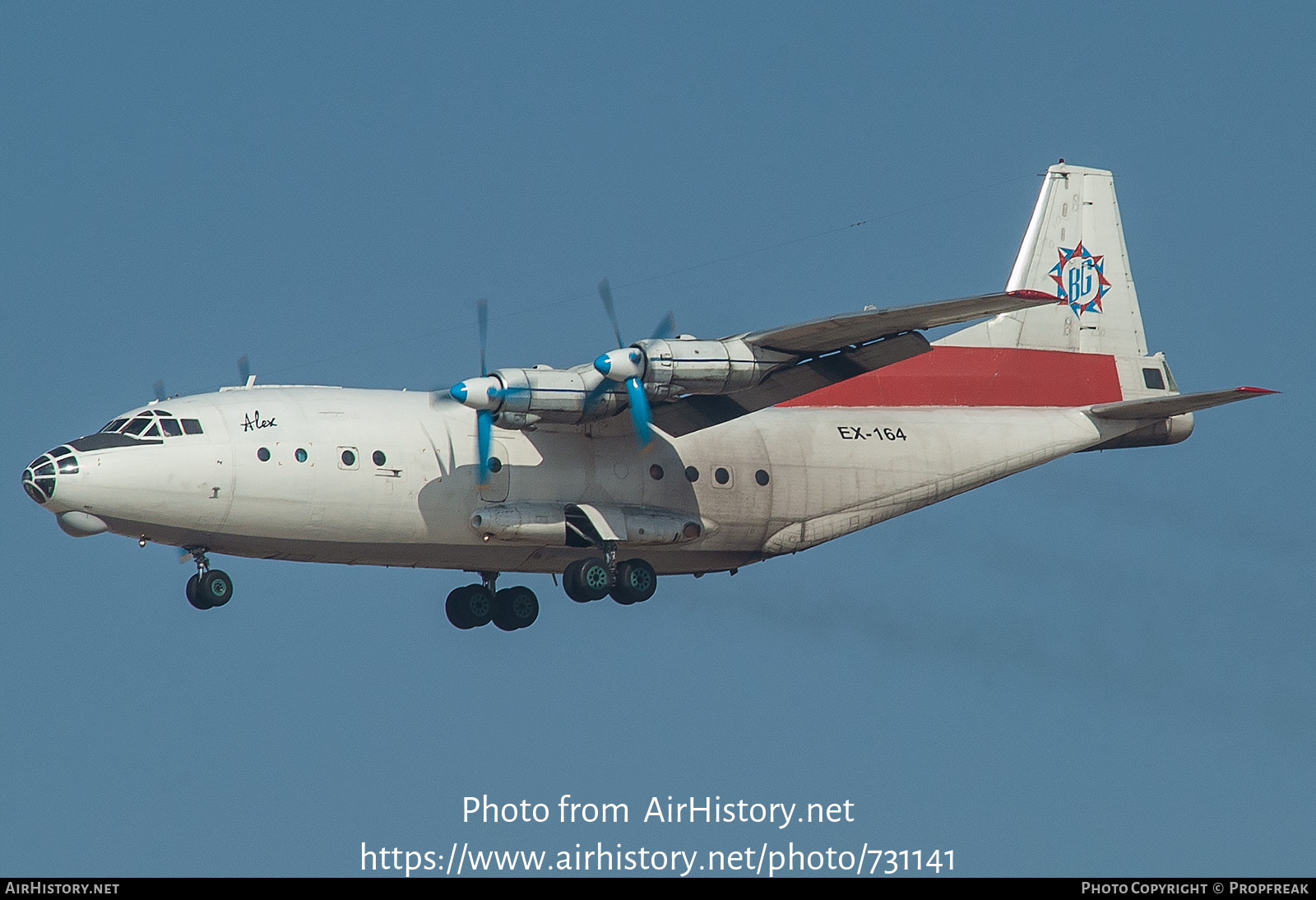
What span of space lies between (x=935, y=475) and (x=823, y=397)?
2.14 m

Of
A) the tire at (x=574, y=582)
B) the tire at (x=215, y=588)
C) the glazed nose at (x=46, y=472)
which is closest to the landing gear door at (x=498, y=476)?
the tire at (x=574, y=582)

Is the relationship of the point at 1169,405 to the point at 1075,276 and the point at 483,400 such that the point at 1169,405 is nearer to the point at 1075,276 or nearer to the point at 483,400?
the point at 1075,276

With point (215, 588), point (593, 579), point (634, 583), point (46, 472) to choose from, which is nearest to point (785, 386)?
point (634, 583)

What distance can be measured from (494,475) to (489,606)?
318cm

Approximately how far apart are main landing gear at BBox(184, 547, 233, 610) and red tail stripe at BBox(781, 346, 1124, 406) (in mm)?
10132

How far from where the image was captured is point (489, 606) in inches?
1178

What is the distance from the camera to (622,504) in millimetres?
28406

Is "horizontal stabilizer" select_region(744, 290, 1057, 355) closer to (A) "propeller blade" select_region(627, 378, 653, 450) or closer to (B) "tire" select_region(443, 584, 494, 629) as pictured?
(A) "propeller blade" select_region(627, 378, 653, 450)

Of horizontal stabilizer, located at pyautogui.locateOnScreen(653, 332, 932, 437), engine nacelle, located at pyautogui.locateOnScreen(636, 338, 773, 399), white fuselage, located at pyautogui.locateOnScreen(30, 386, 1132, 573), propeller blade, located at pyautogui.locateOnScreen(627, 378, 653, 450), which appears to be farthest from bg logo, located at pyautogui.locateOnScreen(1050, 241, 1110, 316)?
propeller blade, located at pyautogui.locateOnScreen(627, 378, 653, 450)

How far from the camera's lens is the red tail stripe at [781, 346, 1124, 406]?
31375mm

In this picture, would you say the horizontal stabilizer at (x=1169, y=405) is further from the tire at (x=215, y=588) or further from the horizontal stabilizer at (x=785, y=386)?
the tire at (x=215, y=588)

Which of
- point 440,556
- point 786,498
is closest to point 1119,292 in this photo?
point 786,498
